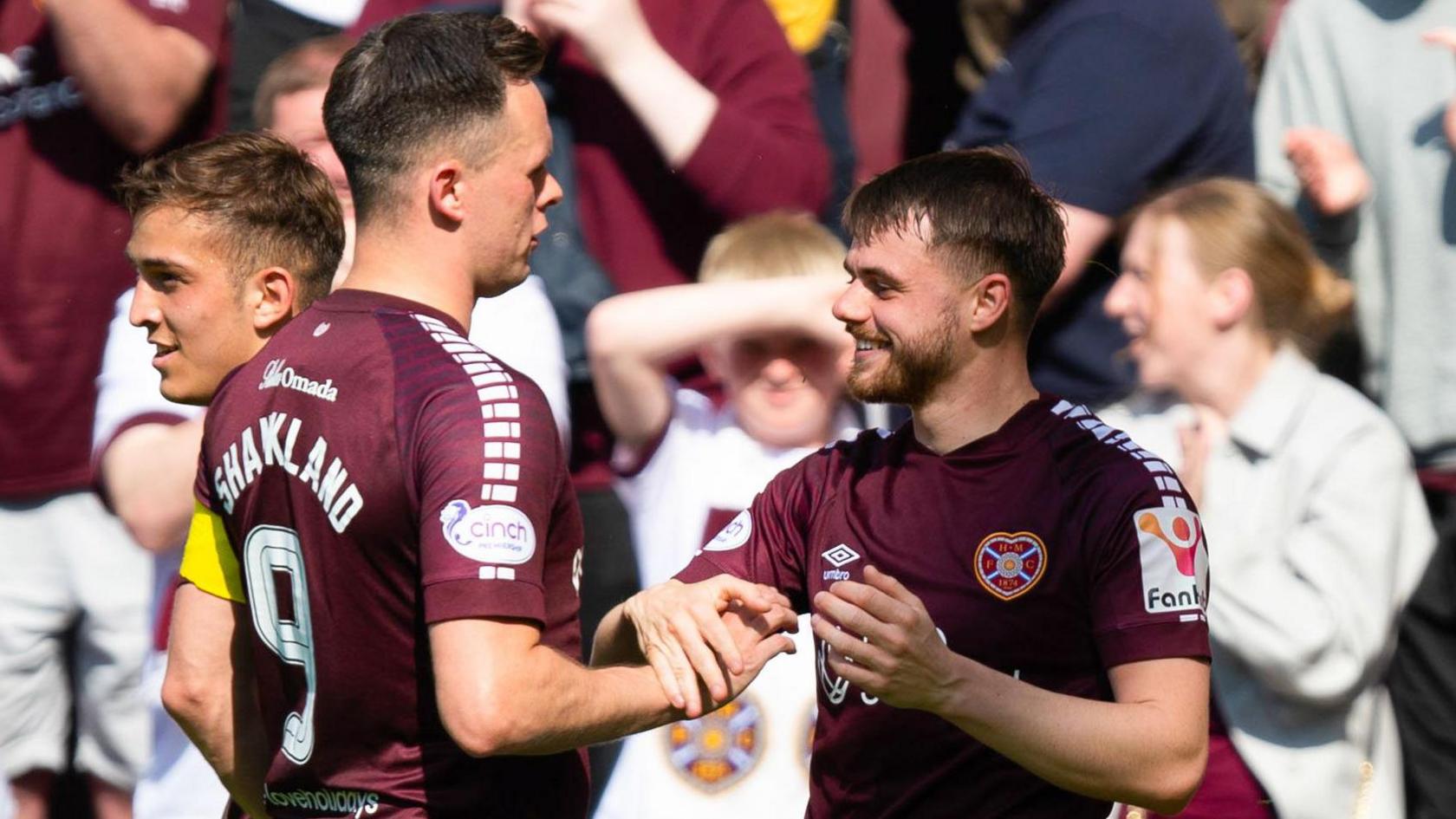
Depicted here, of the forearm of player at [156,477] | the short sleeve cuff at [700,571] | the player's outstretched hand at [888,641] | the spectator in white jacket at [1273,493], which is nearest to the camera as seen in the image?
the player's outstretched hand at [888,641]

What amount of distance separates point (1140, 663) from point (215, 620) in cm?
152

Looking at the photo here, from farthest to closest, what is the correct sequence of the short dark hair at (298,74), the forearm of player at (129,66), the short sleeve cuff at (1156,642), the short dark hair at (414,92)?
the forearm of player at (129,66), the short dark hair at (298,74), the short dark hair at (414,92), the short sleeve cuff at (1156,642)

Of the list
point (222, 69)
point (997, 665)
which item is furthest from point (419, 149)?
point (222, 69)

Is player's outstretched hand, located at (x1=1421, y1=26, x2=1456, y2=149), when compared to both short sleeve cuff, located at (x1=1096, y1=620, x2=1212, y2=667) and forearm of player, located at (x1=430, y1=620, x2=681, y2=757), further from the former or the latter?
forearm of player, located at (x1=430, y1=620, x2=681, y2=757)

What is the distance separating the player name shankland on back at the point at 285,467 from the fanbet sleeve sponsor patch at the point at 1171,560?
1117 mm

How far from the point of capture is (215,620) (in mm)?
3164

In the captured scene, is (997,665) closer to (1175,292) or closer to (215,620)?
(215,620)

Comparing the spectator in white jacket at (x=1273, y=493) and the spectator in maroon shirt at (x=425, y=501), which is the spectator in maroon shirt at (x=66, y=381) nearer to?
the spectator in maroon shirt at (x=425, y=501)

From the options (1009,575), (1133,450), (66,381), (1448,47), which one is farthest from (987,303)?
(66,381)

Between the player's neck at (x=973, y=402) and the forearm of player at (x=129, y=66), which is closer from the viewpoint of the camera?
the player's neck at (x=973, y=402)

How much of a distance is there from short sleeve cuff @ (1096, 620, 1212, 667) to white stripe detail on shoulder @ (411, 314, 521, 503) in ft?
2.87

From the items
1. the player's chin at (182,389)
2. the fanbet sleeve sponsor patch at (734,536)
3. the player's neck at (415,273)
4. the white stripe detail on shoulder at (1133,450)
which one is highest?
the player's neck at (415,273)

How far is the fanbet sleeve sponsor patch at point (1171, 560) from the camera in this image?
2686 mm

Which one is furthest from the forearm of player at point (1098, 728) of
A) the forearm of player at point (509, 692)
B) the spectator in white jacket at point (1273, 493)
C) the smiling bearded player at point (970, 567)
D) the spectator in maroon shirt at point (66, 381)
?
the spectator in maroon shirt at point (66, 381)
